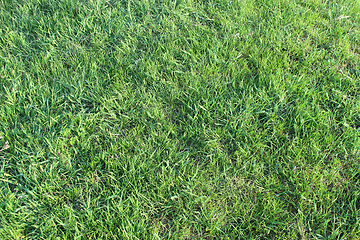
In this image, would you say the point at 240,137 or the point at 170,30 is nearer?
the point at 240,137

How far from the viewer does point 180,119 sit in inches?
102

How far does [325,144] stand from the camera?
2.41 meters

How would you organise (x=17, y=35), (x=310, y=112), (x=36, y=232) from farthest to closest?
(x=17, y=35) < (x=310, y=112) < (x=36, y=232)

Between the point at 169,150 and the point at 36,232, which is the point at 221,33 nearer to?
the point at 169,150

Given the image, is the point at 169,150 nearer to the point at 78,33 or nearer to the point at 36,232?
the point at 36,232

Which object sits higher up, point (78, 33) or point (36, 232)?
point (78, 33)

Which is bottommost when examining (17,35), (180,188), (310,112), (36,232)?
(36,232)

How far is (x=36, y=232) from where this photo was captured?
1.98m

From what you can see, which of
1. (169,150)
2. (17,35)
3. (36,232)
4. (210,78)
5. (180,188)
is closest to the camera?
(36,232)

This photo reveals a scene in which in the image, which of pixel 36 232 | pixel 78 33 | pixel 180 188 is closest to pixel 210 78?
pixel 180 188

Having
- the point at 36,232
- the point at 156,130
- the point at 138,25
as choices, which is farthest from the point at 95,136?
the point at 138,25

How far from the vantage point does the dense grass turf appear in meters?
2.08

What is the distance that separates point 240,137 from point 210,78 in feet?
2.15

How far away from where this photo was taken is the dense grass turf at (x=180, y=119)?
2080 mm
